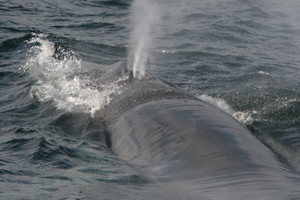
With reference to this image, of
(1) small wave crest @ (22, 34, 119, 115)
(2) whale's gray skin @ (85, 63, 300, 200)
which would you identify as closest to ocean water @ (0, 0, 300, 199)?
(1) small wave crest @ (22, 34, 119, 115)

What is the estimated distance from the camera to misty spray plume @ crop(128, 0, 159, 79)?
13.6m

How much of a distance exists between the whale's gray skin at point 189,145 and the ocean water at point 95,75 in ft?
0.82

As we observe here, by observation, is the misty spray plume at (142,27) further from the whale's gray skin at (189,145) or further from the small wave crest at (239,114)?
the whale's gray skin at (189,145)

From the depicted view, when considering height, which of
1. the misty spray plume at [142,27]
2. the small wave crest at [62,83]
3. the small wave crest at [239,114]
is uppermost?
the misty spray plume at [142,27]

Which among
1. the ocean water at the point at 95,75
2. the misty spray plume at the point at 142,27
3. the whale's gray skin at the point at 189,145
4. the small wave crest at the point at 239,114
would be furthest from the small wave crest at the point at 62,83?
the small wave crest at the point at 239,114

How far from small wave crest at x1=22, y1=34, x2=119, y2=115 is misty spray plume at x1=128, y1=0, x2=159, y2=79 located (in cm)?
206

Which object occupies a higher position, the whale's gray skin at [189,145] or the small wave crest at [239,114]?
the whale's gray skin at [189,145]

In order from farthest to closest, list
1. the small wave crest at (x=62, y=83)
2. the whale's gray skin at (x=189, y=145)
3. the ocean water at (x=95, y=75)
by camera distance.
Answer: the small wave crest at (x=62, y=83) < the ocean water at (x=95, y=75) < the whale's gray skin at (x=189, y=145)

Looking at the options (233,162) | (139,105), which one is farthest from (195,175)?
(139,105)

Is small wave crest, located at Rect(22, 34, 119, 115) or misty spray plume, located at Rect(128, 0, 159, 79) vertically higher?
misty spray plume, located at Rect(128, 0, 159, 79)

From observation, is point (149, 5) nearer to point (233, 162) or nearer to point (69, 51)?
point (69, 51)

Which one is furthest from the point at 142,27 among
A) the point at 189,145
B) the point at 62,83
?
the point at 189,145

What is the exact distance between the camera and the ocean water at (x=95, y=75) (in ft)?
15.2

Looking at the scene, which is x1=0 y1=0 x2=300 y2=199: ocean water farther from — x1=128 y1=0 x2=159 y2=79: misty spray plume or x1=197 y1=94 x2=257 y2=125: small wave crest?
x1=128 y1=0 x2=159 y2=79: misty spray plume
